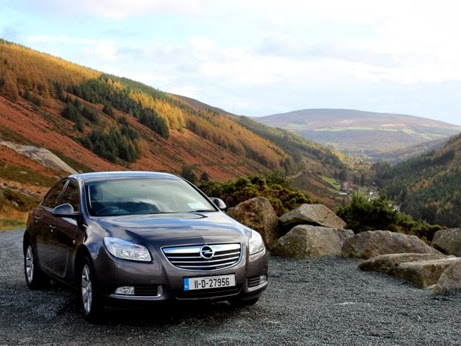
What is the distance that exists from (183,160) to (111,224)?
5168 inches

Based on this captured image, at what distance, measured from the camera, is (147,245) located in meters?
6.62

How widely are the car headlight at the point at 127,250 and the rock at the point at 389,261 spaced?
6005mm

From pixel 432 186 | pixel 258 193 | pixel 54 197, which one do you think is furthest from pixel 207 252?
pixel 432 186

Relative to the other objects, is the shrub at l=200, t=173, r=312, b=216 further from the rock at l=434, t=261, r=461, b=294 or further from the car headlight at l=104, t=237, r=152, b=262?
the car headlight at l=104, t=237, r=152, b=262

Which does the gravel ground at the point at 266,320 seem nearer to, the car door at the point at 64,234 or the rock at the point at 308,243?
the car door at the point at 64,234

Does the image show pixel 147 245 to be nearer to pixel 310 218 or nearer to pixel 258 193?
pixel 310 218

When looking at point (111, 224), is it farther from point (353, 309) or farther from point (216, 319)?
point (353, 309)

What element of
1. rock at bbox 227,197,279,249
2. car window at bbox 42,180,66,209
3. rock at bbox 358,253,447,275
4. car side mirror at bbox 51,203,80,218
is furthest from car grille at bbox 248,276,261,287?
Answer: rock at bbox 227,197,279,249

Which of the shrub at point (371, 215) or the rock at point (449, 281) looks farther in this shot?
the shrub at point (371, 215)

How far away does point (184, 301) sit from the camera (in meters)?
6.61

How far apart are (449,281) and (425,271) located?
1.30m

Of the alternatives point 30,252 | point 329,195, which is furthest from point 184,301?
point 329,195

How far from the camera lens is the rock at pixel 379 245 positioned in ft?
43.0

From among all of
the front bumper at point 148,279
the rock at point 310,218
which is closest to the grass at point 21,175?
the rock at point 310,218
